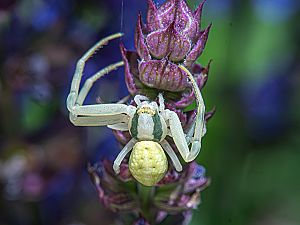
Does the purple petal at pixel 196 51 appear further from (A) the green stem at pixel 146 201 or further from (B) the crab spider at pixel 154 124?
(A) the green stem at pixel 146 201

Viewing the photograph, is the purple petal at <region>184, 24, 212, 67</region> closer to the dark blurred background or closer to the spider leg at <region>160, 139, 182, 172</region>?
the spider leg at <region>160, 139, 182, 172</region>

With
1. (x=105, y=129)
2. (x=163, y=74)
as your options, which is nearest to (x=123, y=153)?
(x=163, y=74)

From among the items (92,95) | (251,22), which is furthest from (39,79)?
(251,22)

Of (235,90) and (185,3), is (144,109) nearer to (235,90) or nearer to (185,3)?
(185,3)

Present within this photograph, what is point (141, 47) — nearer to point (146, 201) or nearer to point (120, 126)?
A: point (120, 126)

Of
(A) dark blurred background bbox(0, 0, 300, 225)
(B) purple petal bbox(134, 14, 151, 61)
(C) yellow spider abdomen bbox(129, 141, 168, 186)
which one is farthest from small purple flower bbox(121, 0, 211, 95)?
(A) dark blurred background bbox(0, 0, 300, 225)

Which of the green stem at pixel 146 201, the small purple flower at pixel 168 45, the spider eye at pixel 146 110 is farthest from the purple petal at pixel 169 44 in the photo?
the green stem at pixel 146 201
